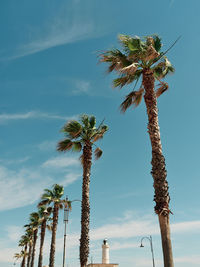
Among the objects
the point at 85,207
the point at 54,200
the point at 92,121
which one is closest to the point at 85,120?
the point at 92,121

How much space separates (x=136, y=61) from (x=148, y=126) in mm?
3647

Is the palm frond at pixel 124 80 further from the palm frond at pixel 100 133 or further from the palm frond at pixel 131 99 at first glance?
the palm frond at pixel 100 133

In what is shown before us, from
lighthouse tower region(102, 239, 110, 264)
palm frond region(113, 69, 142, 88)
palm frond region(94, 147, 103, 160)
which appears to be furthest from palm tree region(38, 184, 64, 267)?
palm frond region(113, 69, 142, 88)

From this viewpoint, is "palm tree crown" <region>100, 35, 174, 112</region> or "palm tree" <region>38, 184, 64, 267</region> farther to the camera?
"palm tree" <region>38, 184, 64, 267</region>

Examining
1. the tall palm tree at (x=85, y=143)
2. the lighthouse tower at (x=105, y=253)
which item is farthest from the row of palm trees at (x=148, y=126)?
the lighthouse tower at (x=105, y=253)

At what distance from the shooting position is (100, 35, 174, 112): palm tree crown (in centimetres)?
1272

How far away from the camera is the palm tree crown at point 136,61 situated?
12.7 m

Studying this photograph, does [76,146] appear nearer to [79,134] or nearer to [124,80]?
[79,134]

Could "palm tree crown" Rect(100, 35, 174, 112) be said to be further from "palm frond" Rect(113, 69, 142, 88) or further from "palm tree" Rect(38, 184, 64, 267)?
"palm tree" Rect(38, 184, 64, 267)

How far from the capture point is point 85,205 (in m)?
17.5

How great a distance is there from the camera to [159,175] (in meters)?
10.3

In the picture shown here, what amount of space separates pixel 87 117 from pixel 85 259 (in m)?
10.2

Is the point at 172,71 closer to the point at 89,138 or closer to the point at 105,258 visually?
the point at 89,138

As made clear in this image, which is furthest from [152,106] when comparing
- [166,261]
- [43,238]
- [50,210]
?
[43,238]
